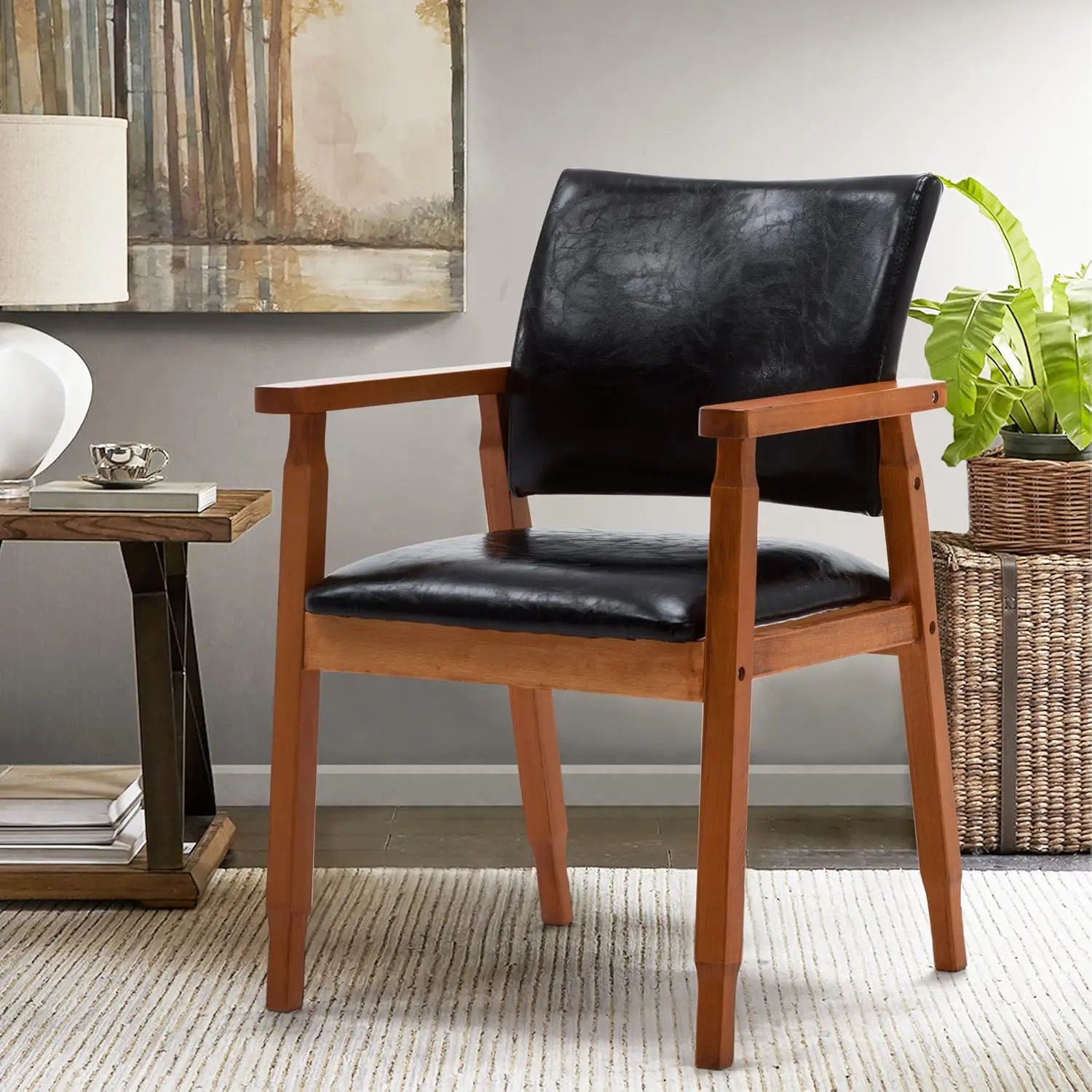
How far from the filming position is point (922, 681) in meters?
1.72

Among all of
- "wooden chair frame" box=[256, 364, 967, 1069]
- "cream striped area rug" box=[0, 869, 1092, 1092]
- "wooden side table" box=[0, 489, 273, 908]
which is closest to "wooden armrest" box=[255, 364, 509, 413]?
"wooden chair frame" box=[256, 364, 967, 1069]

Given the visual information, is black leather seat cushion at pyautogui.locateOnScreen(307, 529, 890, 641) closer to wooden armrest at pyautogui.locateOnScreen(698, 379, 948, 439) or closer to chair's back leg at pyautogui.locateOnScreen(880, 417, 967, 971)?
chair's back leg at pyautogui.locateOnScreen(880, 417, 967, 971)

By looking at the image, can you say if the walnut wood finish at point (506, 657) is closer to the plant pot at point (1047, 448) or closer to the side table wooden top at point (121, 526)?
the side table wooden top at point (121, 526)

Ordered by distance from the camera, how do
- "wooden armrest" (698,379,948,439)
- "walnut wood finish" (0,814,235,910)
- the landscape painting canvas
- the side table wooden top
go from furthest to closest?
the landscape painting canvas → "walnut wood finish" (0,814,235,910) → the side table wooden top → "wooden armrest" (698,379,948,439)

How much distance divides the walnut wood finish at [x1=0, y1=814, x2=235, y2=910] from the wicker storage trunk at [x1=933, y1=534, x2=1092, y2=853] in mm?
1105

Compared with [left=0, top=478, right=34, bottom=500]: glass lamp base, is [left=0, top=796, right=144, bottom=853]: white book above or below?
below

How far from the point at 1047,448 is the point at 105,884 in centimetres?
144

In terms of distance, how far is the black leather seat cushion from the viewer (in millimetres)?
1462

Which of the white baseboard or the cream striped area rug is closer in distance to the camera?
the cream striped area rug

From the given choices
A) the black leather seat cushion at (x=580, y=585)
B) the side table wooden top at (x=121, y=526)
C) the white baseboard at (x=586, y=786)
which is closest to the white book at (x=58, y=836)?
the side table wooden top at (x=121, y=526)

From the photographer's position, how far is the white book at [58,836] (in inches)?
80.2

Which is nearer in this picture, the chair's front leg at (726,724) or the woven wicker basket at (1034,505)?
the chair's front leg at (726,724)

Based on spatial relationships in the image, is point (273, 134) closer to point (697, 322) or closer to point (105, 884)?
point (697, 322)

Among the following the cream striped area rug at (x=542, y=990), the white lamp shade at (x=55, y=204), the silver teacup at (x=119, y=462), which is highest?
the white lamp shade at (x=55, y=204)
